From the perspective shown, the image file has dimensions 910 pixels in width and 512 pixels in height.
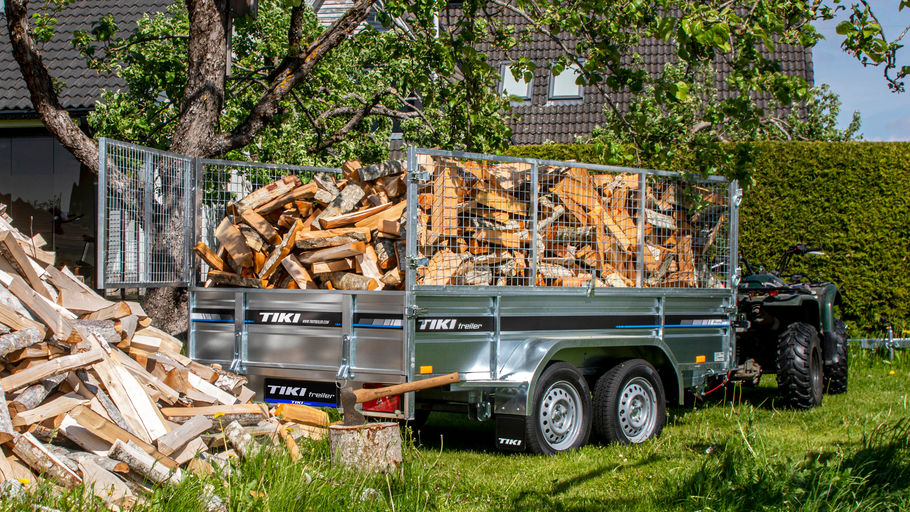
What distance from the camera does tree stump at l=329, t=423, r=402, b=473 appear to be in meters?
5.45

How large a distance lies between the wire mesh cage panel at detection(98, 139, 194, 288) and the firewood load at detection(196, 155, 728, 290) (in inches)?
10.9

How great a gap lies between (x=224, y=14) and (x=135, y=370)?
4.34 metres

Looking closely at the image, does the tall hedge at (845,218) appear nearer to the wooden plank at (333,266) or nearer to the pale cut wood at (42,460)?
the wooden plank at (333,266)

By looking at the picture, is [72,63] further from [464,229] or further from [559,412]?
[559,412]

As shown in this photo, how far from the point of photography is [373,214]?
7.02m

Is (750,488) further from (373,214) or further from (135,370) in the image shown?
(135,370)

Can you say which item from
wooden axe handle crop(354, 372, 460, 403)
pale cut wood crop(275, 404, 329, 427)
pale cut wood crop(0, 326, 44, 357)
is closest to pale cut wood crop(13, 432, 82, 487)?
pale cut wood crop(0, 326, 44, 357)

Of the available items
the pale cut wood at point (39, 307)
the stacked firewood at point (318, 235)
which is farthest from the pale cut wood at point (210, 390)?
the pale cut wood at point (39, 307)

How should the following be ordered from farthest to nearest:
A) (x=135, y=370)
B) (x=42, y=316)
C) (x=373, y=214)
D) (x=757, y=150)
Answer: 1. (x=757, y=150)
2. (x=373, y=214)
3. (x=135, y=370)
4. (x=42, y=316)

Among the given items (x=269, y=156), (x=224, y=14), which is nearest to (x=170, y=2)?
(x=269, y=156)

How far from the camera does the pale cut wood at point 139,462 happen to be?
15.5 ft

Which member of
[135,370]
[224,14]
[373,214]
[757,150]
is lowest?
[135,370]

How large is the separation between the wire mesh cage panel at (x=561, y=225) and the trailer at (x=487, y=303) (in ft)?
0.05

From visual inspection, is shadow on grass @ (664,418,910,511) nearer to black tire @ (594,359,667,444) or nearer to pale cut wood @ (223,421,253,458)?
black tire @ (594,359,667,444)
